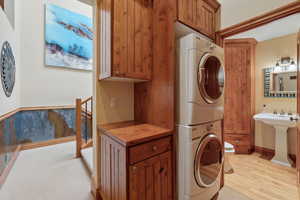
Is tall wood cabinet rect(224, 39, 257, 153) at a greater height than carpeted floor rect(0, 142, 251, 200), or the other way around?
tall wood cabinet rect(224, 39, 257, 153)

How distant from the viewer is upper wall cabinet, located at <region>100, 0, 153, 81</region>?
1.25m

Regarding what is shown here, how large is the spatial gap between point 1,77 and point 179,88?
98.5 inches

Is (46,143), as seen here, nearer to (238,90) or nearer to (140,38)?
(140,38)

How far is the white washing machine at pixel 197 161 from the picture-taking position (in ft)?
4.25

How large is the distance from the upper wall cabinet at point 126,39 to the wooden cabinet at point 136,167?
609mm

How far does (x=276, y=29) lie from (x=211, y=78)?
2206mm

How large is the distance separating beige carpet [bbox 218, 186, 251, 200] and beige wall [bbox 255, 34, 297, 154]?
69.1 inches

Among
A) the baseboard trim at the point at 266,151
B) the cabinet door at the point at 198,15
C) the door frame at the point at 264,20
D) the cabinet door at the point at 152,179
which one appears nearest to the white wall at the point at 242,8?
the door frame at the point at 264,20

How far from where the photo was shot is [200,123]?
1.36 meters

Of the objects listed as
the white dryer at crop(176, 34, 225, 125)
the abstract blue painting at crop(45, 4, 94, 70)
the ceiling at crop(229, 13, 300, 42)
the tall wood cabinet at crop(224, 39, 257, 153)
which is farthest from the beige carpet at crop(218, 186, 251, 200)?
the abstract blue painting at crop(45, 4, 94, 70)

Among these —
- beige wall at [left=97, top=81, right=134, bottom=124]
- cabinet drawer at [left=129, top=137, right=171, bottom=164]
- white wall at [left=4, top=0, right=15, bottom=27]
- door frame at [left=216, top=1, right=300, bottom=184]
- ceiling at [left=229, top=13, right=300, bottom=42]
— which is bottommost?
cabinet drawer at [left=129, top=137, right=171, bottom=164]

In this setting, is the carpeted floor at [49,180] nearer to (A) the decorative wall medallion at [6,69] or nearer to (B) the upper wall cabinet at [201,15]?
(A) the decorative wall medallion at [6,69]

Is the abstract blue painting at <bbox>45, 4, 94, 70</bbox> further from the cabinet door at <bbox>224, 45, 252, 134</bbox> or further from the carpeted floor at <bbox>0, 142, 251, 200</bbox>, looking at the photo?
the cabinet door at <bbox>224, 45, 252, 134</bbox>

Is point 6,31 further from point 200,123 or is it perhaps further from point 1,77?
point 200,123
